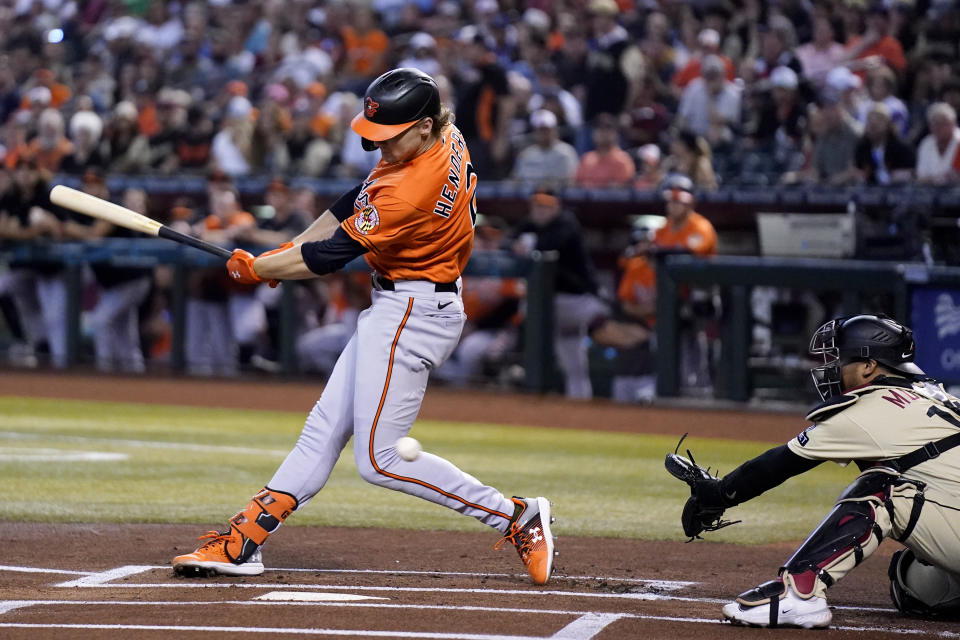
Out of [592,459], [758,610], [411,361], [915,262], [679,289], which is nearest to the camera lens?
[758,610]

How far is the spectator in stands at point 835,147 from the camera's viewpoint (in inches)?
496

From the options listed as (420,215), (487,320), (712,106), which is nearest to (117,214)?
(420,215)

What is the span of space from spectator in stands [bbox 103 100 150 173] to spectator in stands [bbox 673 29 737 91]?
6557 mm

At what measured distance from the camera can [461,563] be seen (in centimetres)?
572

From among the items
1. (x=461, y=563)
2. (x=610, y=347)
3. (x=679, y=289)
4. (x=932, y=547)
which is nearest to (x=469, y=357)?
(x=610, y=347)

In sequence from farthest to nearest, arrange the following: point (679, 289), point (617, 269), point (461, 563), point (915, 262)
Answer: point (617, 269), point (679, 289), point (915, 262), point (461, 563)

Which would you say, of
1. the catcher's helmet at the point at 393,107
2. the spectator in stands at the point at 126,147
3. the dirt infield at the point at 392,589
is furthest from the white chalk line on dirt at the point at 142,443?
the spectator in stands at the point at 126,147

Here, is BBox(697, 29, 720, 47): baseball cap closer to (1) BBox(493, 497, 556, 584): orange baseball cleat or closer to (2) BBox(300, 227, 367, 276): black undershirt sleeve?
(1) BBox(493, 497, 556, 584): orange baseball cleat

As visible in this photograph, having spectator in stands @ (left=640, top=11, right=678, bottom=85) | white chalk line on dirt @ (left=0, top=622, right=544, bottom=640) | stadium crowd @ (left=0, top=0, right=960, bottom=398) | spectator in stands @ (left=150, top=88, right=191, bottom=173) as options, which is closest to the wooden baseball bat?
white chalk line on dirt @ (left=0, top=622, right=544, bottom=640)

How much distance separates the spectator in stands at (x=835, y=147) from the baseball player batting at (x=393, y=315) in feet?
26.4

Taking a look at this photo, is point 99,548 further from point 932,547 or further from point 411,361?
point 932,547

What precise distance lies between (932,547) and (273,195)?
1032 centimetres

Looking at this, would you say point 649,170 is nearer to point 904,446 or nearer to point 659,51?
point 659,51

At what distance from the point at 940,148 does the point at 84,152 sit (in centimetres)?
1008
